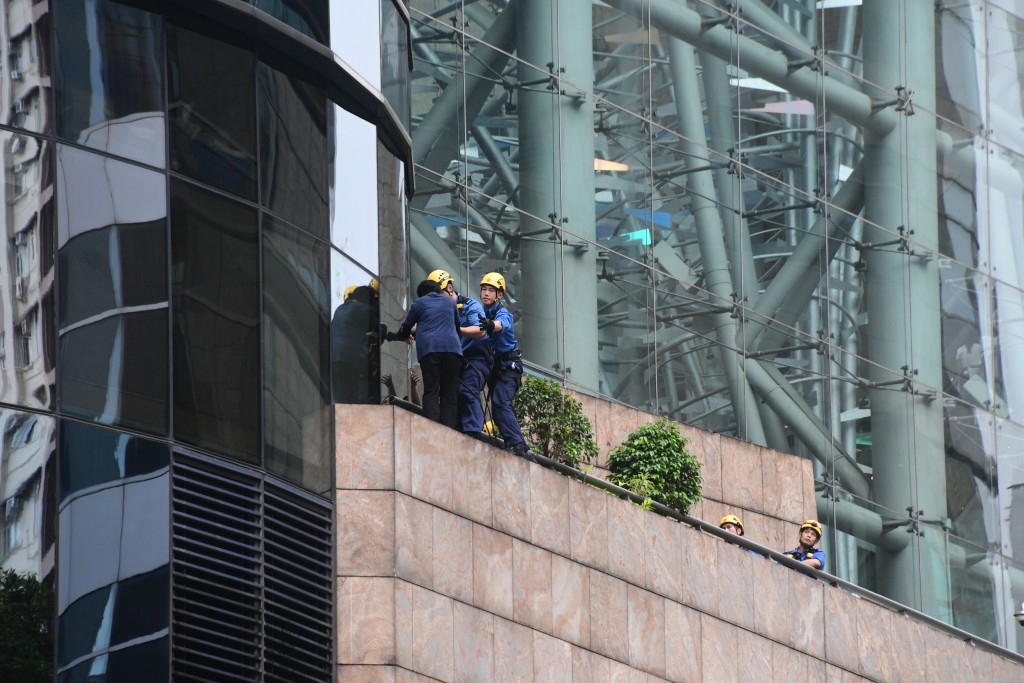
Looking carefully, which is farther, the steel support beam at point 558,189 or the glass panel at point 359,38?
the steel support beam at point 558,189

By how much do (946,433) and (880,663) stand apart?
10567 mm

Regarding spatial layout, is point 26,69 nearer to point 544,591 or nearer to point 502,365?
point 502,365

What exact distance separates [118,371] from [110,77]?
254cm

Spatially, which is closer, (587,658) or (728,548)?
(587,658)

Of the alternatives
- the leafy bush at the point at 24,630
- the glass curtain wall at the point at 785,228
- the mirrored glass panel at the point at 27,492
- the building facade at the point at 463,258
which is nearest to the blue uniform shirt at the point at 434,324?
the building facade at the point at 463,258

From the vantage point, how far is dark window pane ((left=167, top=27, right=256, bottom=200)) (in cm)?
2009

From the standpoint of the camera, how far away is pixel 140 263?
19.5 metres

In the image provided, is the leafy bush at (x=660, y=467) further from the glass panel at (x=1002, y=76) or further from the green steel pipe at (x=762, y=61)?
the glass panel at (x=1002, y=76)

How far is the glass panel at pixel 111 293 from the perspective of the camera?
18719mm

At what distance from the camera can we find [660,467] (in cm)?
2697

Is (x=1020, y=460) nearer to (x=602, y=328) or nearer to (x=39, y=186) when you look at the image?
(x=602, y=328)

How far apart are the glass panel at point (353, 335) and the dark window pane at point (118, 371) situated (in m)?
2.76

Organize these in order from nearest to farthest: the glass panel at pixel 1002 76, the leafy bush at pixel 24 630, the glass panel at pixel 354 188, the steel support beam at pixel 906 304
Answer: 1. the leafy bush at pixel 24 630
2. the glass panel at pixel 354 188
3. the steel support beam at pixel 906 304
4. the glass panel at pixel 1002 76

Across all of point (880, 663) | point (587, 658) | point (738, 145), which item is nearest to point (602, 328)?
point (738, 145)
